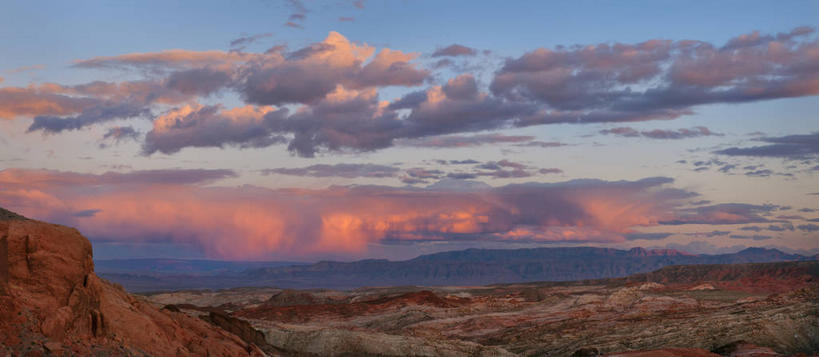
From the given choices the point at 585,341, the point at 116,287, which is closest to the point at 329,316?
the point at 585,341

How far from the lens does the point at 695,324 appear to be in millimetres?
58938

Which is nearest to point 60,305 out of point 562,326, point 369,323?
point 562,326

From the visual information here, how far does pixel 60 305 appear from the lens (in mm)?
23484

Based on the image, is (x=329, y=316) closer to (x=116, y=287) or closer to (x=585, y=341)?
(x=585, y=341)

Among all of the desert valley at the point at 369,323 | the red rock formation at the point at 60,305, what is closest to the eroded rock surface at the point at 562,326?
the desert valley at the point at 369,323

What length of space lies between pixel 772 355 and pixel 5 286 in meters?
38.8

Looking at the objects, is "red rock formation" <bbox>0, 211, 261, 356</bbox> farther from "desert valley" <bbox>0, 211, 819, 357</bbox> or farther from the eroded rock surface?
the eroded rock surface

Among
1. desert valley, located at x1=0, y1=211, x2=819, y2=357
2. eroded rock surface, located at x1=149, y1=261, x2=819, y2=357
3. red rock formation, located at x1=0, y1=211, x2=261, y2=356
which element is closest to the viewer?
red rock formation, located at x1=0, y1=211, x2=261, y2=356

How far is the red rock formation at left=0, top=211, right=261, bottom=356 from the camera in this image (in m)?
22.0

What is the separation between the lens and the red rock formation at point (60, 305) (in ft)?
72.3

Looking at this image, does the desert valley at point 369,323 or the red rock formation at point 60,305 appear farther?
the desert valley at point 369,323

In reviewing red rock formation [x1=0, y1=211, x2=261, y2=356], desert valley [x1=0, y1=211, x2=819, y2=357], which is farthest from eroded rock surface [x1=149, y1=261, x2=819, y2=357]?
red rock formation [x1=0, y1=211, x2=261, y2=356]

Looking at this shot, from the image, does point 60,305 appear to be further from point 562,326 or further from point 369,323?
point 369,323

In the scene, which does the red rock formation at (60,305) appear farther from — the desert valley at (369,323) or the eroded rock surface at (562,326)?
the eroded rock surface at (562,326)
